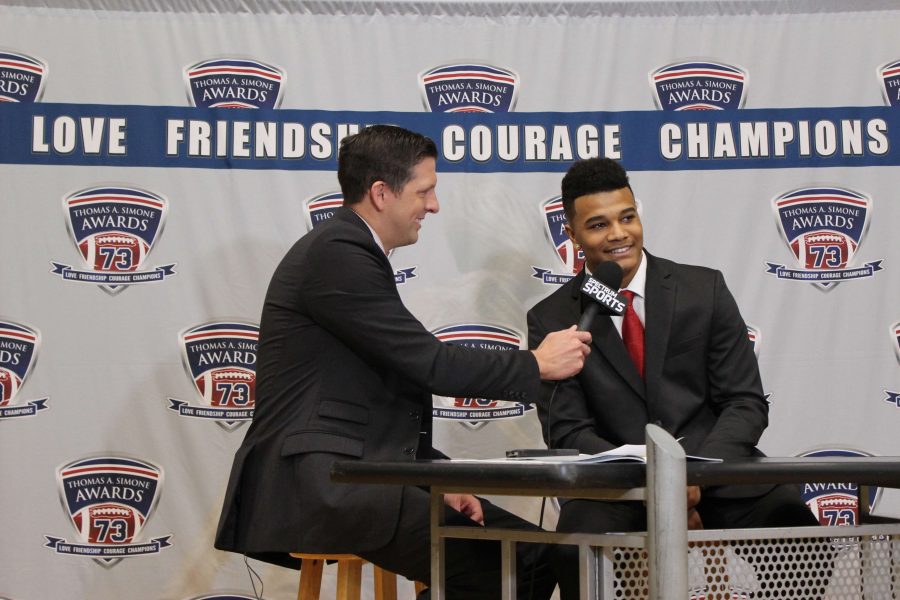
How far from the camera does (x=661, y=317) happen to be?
2.51m

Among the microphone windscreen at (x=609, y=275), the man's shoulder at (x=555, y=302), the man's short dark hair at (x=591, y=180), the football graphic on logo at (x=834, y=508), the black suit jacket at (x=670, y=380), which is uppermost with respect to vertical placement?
the man's short dark hair at (x=591, y=180)

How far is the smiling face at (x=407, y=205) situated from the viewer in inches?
90.7

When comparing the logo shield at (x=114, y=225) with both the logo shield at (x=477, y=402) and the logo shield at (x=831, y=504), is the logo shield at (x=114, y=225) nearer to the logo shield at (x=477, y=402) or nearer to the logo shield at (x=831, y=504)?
the logo shield at (x=477, y=402)

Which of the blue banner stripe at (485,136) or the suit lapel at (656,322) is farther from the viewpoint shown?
the blue banner stripe at (485,136)

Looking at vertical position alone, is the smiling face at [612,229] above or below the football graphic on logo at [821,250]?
below

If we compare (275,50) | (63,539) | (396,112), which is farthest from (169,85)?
(63,539)

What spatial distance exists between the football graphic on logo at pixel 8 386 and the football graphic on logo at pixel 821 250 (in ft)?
9.34

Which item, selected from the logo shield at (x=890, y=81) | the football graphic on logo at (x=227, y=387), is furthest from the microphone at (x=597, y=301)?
the logo shield at (x=890, y=81)

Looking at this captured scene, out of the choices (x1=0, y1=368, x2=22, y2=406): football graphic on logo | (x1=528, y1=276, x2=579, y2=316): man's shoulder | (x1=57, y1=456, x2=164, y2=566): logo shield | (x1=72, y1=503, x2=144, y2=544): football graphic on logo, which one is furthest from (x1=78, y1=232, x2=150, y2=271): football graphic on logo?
(x1=528, y1=276, x2=579, y2=316): man's shoulder

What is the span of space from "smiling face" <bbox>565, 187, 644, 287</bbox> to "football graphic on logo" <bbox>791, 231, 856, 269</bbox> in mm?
1226

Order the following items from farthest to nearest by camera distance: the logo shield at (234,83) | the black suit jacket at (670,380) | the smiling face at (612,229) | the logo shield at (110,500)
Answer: the logo shield at (234,83) < the logo shield at (110,500) < the smiling face at (612,229) < the black suit jacket at (670,380)

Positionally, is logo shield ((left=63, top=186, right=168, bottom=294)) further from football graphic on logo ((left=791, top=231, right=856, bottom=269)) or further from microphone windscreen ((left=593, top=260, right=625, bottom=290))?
football graphic on logo ((left=791, top=231, right=856, bottom=269))

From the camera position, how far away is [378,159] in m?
2.30

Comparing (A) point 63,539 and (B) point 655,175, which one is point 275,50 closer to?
(B) point 655,175
